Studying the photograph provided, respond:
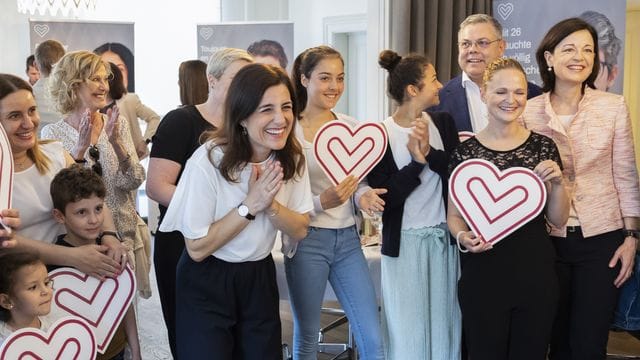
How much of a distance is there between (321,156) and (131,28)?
16.0ft

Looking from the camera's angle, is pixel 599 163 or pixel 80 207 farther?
pixel 599 163

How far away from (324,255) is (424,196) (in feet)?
1.31

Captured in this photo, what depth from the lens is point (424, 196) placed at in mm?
2426

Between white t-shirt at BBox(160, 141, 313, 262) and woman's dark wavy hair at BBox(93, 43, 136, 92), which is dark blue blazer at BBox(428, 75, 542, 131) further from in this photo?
woman's dark wavy hair at BBox(93, 43, 136, 92)

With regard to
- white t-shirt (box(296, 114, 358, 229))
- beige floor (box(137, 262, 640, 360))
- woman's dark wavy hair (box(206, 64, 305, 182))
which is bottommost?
beige floor (box(137, 262, 640, 360))

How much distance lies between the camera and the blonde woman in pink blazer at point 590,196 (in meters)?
2.34

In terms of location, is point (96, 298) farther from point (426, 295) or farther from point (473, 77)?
point (473, 77)

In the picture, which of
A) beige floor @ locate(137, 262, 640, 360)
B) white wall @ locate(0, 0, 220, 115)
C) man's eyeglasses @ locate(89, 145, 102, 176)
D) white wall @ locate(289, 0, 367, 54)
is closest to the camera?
man's eyeglasses @ locate(89, 145, 102, 176)

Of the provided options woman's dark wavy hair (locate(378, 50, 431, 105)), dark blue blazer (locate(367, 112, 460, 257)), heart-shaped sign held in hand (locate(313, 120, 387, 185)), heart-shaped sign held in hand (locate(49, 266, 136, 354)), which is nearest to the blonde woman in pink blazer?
dark blue blazer (locate(367, 112, 460, 257))

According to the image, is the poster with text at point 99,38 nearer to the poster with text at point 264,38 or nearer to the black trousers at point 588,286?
the poster with text at point 264,38

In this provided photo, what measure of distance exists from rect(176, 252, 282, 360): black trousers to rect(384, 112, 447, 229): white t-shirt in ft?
2.02

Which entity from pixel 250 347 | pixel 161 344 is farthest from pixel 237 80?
pixel 161 344

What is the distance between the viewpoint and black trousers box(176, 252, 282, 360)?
1.97 meters

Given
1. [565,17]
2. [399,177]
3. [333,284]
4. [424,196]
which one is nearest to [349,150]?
[399,177]
